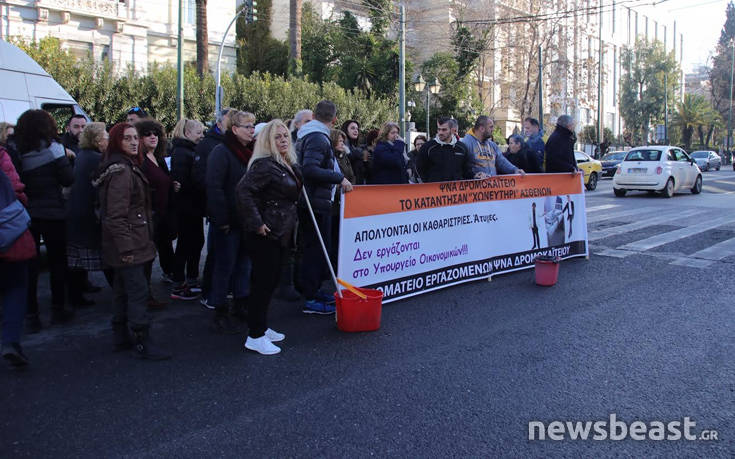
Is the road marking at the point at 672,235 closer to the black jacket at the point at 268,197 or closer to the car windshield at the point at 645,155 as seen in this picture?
the car windshield at the point at 645,155

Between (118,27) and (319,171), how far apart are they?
32.3m

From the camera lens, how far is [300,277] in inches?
236

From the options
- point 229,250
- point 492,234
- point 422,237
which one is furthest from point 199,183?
point 492,234

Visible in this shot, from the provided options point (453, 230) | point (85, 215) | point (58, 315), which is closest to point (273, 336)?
point (85, 215)

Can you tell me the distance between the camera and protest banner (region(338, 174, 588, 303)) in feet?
19.8

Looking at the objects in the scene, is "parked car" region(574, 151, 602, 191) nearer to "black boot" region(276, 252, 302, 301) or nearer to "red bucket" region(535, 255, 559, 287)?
"red bucket" region(535, 255, 559, 287)

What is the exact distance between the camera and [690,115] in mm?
70438

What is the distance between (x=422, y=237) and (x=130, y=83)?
70.0 feet

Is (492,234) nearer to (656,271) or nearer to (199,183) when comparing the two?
(656,271)

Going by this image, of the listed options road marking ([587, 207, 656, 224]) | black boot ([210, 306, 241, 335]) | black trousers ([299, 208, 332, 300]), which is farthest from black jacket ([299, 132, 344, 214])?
road marking ([587, 207, 656, 224])

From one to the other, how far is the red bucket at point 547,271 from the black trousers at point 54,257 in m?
5.00

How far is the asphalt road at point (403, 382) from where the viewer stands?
131 inches

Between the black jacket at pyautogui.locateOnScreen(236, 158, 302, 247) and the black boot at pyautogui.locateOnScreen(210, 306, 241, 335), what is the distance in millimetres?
1048

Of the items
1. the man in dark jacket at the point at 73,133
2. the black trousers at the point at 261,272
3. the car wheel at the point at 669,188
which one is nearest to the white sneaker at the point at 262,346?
the black trousers at the point at 261,272
